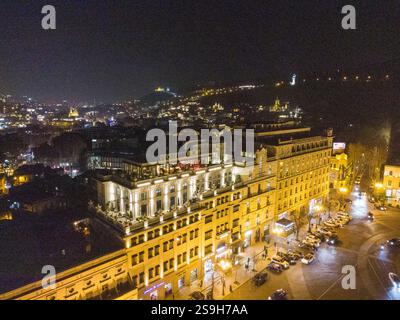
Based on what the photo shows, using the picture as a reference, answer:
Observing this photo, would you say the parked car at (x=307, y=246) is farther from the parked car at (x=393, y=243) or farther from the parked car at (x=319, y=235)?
the parked car at (x=393, y=243)

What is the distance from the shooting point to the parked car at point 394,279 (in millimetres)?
36125

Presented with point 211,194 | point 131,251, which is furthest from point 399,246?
point 131,251

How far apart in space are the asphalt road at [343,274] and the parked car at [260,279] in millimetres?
475

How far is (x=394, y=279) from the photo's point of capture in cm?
3712

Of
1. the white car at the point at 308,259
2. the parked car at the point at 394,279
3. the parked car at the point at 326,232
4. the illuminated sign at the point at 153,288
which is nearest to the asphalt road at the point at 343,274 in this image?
the parked car at the point at 394,279

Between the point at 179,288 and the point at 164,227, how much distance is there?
809 cm

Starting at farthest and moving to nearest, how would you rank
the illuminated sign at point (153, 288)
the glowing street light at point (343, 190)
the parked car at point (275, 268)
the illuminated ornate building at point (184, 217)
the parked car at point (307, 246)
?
the glowing street light at point (343, 190)
the parked car at point (307, 246)
the parked car at point (275, 268)
the illuminated sign at point (153, 288)
the illuminated ornate building at point (184, 217)

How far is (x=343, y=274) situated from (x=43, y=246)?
35618mm

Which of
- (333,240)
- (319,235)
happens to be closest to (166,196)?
(319,235)

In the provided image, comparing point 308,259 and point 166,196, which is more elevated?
point 166,196

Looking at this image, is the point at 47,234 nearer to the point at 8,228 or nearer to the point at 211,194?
the point at 8,228

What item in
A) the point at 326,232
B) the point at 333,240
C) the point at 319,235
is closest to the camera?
the point at 333,240

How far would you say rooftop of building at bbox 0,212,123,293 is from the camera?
25047mm

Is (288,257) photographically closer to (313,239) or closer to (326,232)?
(313,239)
